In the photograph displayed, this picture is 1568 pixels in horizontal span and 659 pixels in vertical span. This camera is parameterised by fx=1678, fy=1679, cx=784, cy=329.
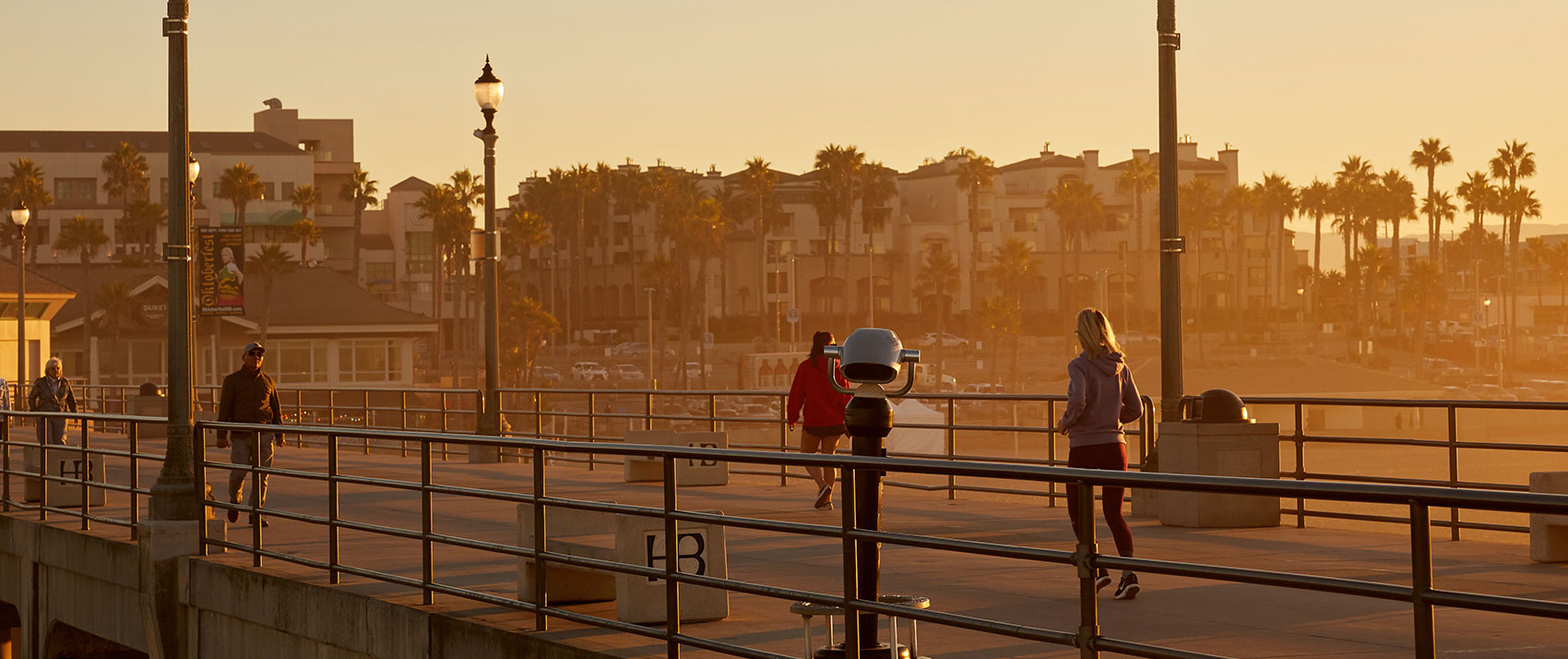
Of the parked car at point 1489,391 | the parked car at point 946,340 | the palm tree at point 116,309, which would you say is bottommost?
the parked car at point 1489,391

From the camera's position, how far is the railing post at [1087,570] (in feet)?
18.6

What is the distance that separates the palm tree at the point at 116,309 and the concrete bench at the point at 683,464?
72964mm

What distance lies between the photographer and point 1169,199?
15.1m

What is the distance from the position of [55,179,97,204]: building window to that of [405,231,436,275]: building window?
31089 millimetres

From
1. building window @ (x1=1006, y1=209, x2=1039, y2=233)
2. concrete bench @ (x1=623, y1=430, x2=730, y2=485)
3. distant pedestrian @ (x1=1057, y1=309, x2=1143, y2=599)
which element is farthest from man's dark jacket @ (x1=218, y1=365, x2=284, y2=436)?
building window @ (x1=1006, y1=209, x2=1039, y2=233)

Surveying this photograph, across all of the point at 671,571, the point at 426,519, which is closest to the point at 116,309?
the point at 426,519

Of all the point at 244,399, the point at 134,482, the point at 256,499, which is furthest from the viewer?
the point at 244,399

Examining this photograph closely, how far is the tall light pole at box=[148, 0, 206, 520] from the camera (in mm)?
12977

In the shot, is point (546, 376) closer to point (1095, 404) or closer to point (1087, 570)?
point (1095, 404)

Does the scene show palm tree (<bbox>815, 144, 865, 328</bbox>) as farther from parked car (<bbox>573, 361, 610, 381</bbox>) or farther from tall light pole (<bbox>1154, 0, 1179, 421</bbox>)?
tall light pole (<bbox>1154, 0, 1179, 421</bbox>)

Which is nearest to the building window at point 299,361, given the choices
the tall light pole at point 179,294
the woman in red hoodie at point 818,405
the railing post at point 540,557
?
the woman in red hoodie at point 818,405

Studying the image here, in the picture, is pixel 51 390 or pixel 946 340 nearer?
pixel 51 390

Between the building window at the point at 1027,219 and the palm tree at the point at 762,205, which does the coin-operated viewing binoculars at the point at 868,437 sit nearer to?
the palm tree at the point at 762,205

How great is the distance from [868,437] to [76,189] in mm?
135259
